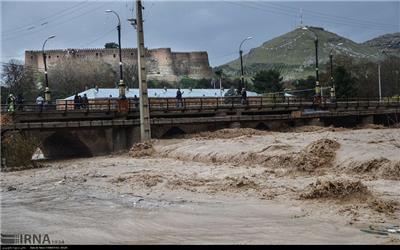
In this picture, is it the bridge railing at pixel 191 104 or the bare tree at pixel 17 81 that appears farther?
the bare tree at pixel 17 81

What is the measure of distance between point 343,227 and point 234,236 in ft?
7.34

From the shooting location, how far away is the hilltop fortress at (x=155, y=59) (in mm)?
127438

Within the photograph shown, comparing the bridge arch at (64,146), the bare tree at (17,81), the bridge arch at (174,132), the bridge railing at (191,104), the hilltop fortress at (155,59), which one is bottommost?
the bridge arch at (64,146)

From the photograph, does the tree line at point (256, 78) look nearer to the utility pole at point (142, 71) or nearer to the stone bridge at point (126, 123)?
the stone bridge at point (126, 123)

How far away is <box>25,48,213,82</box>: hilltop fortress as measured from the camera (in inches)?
5017

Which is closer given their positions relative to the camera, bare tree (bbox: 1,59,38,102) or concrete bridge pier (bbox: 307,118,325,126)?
concrete bridge pier (bbox: 307,118,325,126)

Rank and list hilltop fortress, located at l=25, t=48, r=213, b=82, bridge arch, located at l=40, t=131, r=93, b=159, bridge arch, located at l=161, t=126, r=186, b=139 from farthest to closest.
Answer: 1. hilltop fortress, located at l=25, t=48, r=213, b=82
2. bridge arch, located at l=161, t=126, r=186, b=139
3. bridge arch, located at l=40, t=131, r=93, b=159

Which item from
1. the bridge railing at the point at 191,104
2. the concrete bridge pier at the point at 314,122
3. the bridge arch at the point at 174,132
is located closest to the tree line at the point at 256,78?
the bridge railing at the point at 191,104

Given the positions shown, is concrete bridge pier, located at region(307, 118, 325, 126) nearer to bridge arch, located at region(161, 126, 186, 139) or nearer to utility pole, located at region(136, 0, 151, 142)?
bridge arch, located at region(161, 126, 186, 139)

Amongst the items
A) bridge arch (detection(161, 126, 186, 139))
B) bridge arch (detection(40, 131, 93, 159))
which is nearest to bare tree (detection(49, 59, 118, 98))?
bridge arch (detection(40, 131, 93, 159))

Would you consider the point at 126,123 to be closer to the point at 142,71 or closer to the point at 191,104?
the point at 142,71

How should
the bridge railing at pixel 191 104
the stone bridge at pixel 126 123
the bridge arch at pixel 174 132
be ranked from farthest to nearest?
1. the bridge arch at pixel 174 132
2. the bridge railing at pixel 191 104
3. the stone bridge at pixel 126 123

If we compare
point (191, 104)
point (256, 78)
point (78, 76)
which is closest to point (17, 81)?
point (78, 76)

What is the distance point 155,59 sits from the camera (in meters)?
141
